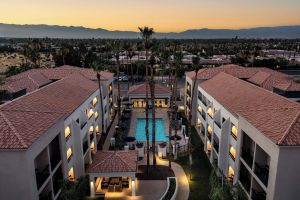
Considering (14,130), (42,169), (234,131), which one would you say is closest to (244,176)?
(234,131)

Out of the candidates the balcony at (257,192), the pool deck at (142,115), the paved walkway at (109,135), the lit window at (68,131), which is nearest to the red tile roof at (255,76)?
the pool deck at (142,115)

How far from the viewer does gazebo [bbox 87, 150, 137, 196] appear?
1231 inches

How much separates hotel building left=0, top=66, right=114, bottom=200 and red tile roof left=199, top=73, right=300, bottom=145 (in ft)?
64.5

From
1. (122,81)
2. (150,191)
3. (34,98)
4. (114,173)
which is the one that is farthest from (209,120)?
(122,81)

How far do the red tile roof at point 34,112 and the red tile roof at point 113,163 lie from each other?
277 inches

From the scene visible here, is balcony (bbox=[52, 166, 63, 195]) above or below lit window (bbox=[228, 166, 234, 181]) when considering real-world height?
above

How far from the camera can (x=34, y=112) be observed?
1048 inches

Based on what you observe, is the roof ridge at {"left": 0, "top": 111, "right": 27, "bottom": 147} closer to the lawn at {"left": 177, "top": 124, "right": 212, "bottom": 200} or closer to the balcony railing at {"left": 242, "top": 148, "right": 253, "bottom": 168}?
the lawn at {"left": 177, "top": 124, "right": 212, "bottom": 200}

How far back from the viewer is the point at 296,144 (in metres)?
20.9

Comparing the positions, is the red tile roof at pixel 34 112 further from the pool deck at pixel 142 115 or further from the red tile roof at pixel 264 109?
the red tile roof at pixel 264 109

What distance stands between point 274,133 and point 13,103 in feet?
82.6

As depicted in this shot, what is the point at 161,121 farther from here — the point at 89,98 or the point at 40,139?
the point at 40,139

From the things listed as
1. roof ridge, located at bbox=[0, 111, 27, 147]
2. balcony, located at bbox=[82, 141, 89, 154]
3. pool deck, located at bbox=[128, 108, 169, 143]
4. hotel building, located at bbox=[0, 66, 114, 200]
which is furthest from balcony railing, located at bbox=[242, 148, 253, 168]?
pool deck, located at bbox=[128, 108, 169, 143]

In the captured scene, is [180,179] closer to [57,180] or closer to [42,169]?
Result: [57,180]
